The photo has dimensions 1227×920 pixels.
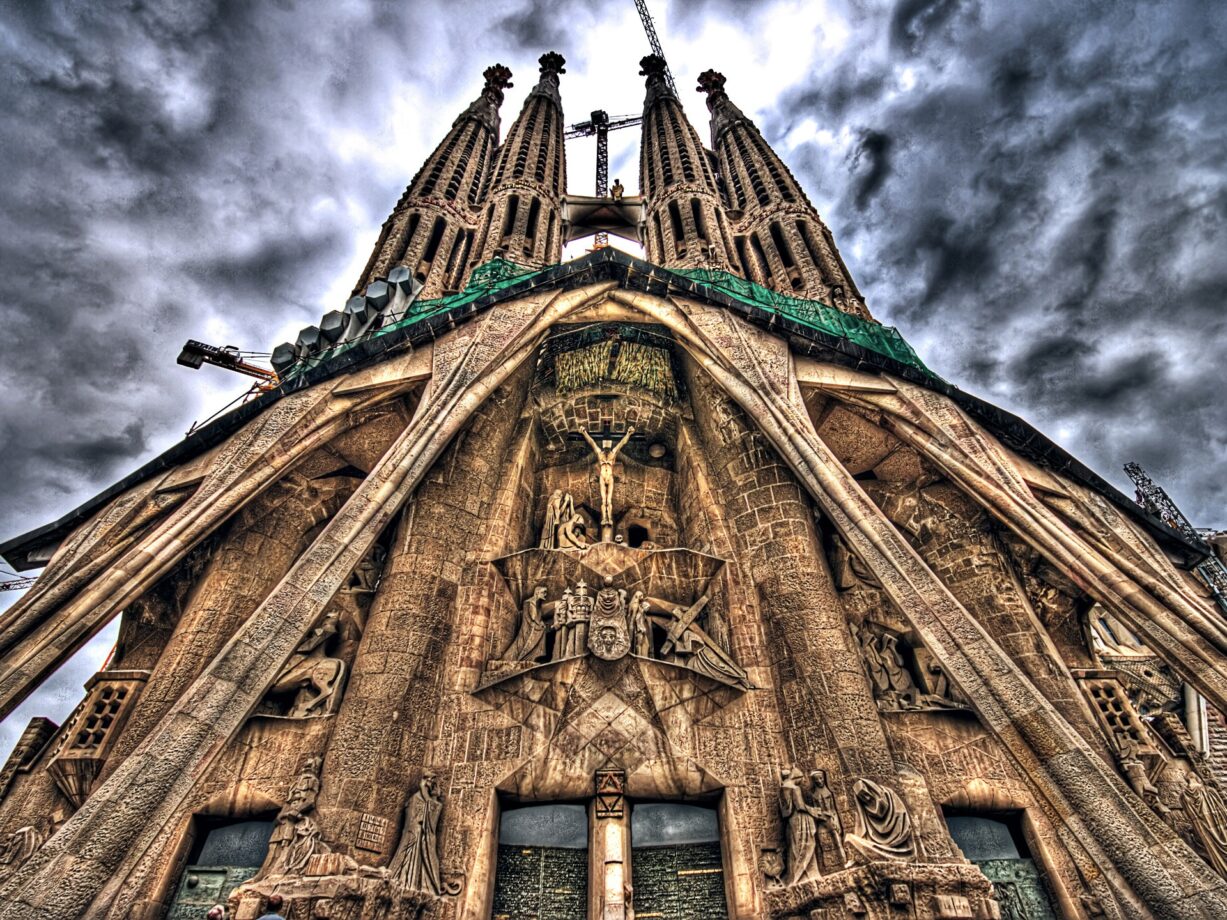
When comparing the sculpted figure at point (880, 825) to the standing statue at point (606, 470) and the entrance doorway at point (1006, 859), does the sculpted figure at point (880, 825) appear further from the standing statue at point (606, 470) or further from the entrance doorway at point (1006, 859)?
the standing statue at point (606, 470)

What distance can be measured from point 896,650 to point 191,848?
9.32m

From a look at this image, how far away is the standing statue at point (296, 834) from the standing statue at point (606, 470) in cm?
547

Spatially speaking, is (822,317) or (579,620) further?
(822,317)

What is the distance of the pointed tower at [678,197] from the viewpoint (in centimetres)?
2061

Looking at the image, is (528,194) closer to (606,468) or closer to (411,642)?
(606,468)

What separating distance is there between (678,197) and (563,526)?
16.5m

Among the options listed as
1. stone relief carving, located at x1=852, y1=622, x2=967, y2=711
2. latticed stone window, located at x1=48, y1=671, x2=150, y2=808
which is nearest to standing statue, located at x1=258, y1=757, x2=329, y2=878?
latticed stone window, located at x1=48, y1=671, x2=150, y2=808

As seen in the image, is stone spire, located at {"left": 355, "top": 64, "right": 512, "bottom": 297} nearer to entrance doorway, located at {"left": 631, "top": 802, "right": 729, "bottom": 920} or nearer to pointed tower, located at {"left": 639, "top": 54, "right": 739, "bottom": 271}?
pointed tower, located at {"left": 639, "top": 54, "right": 739, "bottom": 271}

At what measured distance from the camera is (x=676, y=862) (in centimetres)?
786

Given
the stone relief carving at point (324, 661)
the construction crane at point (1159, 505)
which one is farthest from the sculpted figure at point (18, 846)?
the construction crane at point (1159, 505)

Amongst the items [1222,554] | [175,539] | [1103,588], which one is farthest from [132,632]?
[1222,554]

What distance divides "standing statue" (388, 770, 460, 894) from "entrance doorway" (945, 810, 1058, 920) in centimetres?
597

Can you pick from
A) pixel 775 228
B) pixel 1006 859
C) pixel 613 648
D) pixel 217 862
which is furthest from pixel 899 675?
pixel 775 228

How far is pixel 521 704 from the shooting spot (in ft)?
28.1
